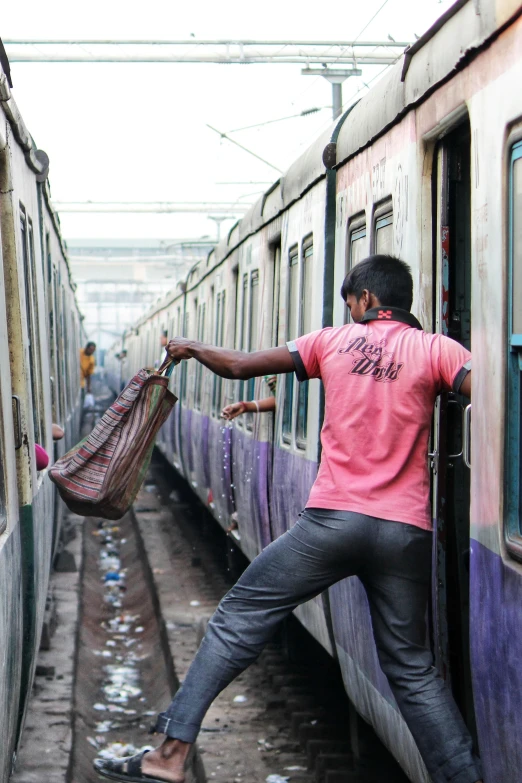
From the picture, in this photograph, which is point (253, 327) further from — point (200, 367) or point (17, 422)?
point (200, 367)

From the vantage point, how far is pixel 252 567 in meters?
3.83

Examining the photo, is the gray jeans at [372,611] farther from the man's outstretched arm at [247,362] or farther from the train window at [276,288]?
the train window at [276,288]

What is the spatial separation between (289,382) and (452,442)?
2.71 metres

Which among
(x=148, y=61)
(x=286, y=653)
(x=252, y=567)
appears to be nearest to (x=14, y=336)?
(x=252, y=567)

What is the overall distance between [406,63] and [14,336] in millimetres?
1904

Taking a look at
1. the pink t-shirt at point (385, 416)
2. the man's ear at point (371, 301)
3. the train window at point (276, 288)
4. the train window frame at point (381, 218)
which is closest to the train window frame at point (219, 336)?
the train window at point (276, 288)

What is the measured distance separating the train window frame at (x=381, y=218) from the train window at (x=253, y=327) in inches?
135

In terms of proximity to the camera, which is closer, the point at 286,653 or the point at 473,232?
the point at 473,232

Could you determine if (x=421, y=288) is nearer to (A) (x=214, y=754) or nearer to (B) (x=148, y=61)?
(A) (x=214, y=754)

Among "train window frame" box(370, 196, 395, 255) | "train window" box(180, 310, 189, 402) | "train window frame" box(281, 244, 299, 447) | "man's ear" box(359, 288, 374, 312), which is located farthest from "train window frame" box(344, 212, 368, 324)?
"train window" box(180, 310, 189, 402)

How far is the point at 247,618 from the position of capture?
12.6ft

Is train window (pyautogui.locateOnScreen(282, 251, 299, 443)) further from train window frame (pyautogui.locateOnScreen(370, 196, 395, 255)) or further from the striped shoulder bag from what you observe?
the striped shoulder bag

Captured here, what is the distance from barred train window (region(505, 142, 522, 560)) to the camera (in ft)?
9.93

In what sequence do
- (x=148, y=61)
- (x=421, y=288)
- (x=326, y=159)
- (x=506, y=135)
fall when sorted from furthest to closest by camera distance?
(x=148, y=61), (x=326, y=159), (x=421, y=288), (x=506, y=135)
